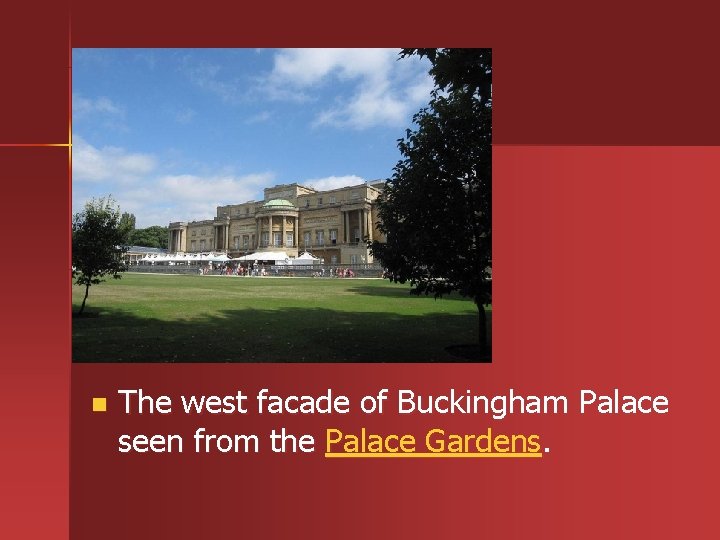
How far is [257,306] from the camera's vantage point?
14820mm

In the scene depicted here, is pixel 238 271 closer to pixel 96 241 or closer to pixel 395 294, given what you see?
pixel 395 294

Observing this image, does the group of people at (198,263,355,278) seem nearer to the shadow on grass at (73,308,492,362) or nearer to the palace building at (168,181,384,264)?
the palace building at (168,181,384,264)

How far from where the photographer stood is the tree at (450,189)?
7141mm

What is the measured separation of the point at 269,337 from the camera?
8969mm

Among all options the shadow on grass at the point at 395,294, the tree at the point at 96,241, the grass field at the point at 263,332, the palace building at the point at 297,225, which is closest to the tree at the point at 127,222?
the tree at the point at 96,241

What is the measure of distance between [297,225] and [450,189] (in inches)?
2687

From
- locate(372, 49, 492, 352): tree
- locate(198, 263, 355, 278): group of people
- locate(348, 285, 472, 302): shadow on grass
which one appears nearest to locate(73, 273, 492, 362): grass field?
locate(372, 49, 492, 352): tree

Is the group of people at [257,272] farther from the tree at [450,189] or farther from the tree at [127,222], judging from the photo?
the tree at [450,189]

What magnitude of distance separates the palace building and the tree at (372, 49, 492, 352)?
1953 inches

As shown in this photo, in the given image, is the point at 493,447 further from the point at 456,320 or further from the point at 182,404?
the point at 456,320

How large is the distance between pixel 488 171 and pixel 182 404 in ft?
18.9

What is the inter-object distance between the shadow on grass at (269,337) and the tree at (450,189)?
168cm

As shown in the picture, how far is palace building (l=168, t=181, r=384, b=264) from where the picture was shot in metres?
65.8

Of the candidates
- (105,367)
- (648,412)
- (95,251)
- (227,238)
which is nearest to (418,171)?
(648,412)
